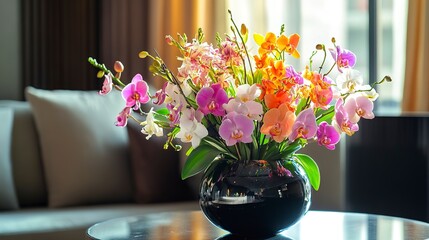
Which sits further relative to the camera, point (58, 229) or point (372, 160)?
point (372, 160)

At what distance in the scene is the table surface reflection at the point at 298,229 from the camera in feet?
6.05

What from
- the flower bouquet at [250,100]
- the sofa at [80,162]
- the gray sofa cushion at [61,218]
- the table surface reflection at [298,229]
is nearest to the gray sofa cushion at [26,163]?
the sofa at [80,162]

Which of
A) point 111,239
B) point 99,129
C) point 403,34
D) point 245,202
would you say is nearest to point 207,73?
point 245,202

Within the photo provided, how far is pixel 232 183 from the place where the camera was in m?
1.72

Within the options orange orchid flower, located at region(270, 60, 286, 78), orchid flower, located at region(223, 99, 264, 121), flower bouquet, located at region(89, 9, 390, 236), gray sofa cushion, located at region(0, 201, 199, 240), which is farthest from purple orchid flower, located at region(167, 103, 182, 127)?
gray sofa cushion, located at region(0, 201, 199, 240)

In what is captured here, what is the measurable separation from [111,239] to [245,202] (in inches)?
13.5

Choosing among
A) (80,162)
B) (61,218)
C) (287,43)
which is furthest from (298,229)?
(80,162)

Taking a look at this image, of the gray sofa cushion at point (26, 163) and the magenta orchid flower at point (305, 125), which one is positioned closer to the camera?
the magenta orchid flower at point (305, 125)

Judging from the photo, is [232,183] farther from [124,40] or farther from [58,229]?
[124,40]

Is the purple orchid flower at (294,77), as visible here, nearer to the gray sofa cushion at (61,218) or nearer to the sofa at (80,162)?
the gray sofa cushion at (61,218)

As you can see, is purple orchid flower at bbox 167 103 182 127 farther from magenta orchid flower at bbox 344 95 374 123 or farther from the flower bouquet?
magenta orchid flower at bbox 344 95 374 123

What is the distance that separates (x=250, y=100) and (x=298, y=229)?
48cm

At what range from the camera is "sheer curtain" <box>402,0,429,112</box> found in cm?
343

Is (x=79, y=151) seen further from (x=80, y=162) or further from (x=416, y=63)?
(x=416, y=63)
